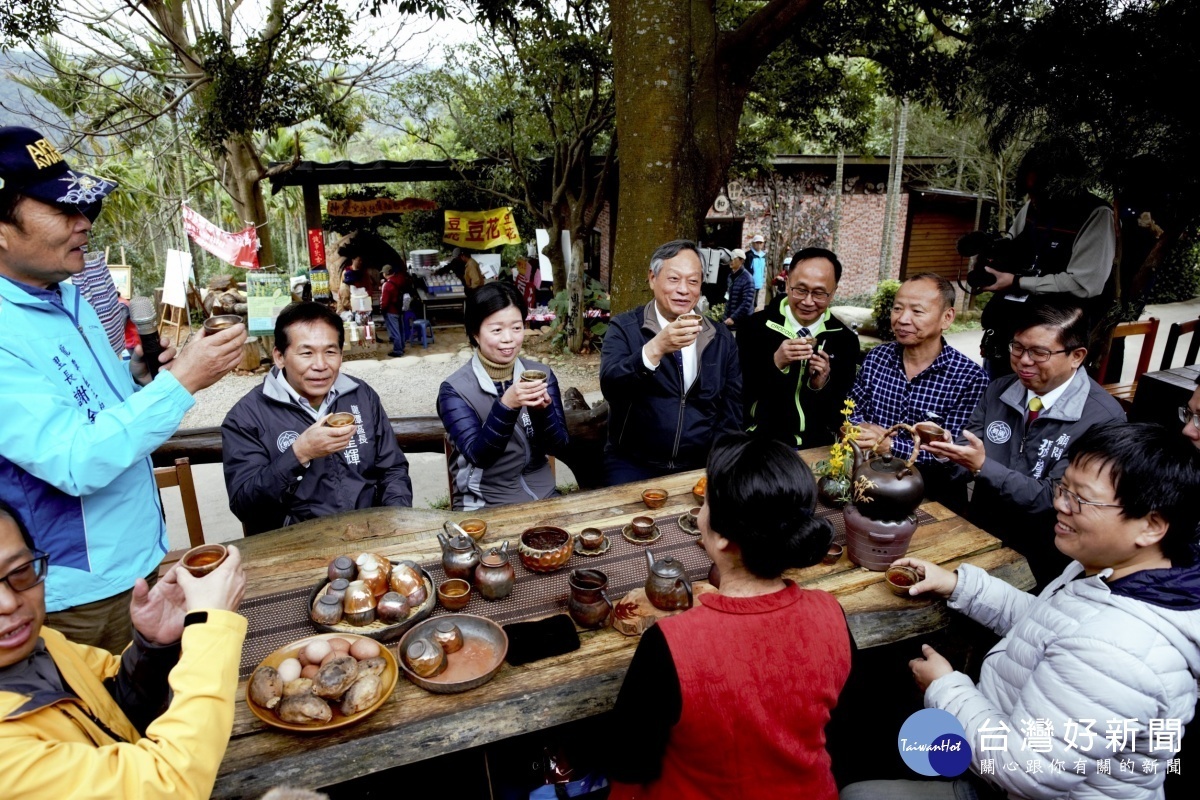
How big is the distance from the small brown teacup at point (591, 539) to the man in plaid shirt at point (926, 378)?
58.0 inches

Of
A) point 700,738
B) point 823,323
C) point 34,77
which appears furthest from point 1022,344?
point 34,77

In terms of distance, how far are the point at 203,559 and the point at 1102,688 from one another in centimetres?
233

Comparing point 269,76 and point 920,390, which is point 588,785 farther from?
Result: point 269,76

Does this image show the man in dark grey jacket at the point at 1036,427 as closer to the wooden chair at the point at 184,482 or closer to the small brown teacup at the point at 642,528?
the small brown teacup at the point at 642,528

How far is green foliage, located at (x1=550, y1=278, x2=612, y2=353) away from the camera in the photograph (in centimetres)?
1177

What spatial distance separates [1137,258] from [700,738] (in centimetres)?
559

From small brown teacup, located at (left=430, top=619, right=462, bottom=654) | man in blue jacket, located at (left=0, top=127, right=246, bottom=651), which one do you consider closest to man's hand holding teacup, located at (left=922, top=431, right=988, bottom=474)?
small brown teacup, located at (left=430, top=619, right=462, bottom=654)

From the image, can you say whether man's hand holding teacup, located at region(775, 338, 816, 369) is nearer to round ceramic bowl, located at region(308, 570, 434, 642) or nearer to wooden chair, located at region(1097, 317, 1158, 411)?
round ceramic bowl, located at region(308, 570, 434, 642)

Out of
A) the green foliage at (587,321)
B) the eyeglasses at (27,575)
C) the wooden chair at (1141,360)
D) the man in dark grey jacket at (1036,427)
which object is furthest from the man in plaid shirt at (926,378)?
the green foliage at (587,321)

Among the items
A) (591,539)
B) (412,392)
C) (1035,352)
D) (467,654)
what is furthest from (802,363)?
(412,392)

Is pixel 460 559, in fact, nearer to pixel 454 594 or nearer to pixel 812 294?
pixel 454 594

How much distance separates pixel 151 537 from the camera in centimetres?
241

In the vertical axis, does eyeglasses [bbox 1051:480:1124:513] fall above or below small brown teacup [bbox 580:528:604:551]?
above

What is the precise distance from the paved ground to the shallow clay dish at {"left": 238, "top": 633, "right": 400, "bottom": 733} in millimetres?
4044
